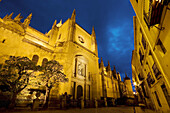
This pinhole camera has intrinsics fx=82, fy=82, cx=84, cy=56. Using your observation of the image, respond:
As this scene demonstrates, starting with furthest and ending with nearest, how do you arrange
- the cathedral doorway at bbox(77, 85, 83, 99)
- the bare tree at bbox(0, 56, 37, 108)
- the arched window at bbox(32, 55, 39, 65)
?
the cathedral doorway at bbox(77, 85, 83, 99)
the arched window at bbox(32, 55, 39, 65)
the bare tree at bbox(0, 56, 37, 108)

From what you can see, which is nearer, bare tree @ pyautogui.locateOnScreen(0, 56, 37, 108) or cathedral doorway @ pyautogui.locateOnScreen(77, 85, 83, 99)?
bare tree @ pyautogui.locateOnScreen(0, 56, 37, 108)

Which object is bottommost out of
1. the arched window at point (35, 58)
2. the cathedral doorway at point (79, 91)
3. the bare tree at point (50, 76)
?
the cathedral doorway at point (79, 91)

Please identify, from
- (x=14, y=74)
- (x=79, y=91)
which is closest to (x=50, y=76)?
(x=14, y=74)

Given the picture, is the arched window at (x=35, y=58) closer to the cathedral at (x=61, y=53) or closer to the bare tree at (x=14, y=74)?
the cathedral at (x=61, y=53)

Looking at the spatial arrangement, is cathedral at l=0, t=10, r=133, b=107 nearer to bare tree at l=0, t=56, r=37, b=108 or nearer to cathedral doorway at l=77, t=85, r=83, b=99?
cathedral doorway at l=77, t=85, r=83, b=99

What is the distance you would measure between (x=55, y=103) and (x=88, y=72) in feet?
37.1

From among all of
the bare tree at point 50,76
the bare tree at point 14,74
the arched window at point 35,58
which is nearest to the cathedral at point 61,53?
the arched window at point 35,58

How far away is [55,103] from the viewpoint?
11.9m

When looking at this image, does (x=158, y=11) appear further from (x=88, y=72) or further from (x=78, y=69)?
(x=88, y=72)

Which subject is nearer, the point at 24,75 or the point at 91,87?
the point at 24,75

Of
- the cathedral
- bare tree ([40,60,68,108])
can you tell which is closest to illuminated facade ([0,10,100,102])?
the cathedral

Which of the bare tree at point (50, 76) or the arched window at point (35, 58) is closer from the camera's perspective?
the bare tree at point (50, 76)

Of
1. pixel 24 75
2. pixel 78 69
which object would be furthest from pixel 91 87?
pixel 24 75

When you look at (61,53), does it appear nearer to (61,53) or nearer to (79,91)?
(61,53)
